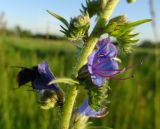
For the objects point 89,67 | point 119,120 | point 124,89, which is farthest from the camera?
point 124,89

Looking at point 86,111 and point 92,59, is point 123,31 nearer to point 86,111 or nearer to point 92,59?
point 92,59

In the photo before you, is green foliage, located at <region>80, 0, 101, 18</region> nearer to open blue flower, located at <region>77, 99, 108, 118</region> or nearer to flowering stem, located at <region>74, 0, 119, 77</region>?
flowering stem, located at <region>74, 0, 119, 77</region>

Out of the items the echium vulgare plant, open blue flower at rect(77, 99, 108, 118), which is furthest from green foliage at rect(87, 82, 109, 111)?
open blue flower at rect(77, 99, 108, 118)

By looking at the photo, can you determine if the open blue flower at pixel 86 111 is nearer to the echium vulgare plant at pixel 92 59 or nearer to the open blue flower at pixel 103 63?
the echium vulgare plant at pixel 92 59

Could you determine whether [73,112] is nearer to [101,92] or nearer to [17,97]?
[101,92]

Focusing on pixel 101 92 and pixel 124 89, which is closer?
pixel 101 92

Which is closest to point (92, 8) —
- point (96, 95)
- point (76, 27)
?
point (76, 27)

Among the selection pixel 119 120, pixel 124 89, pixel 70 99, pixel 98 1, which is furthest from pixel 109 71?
pixel 124 89
